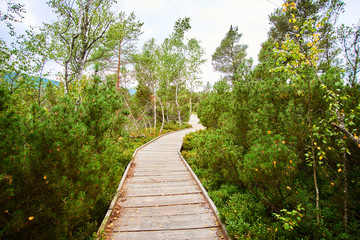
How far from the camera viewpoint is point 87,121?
3.24 meters

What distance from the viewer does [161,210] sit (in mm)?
3449

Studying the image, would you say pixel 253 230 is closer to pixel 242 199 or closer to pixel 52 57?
pixel 242 199

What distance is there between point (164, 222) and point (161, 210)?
42 centimetres

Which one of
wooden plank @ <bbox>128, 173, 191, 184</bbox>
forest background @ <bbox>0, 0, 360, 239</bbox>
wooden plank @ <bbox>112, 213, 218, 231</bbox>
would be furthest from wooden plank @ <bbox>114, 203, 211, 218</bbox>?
wooden plank @ <bbox>128, 173, 191, 184</bbox>

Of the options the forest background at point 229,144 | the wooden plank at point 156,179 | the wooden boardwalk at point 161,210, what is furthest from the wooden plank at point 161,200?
the wooden plank at point 156,179

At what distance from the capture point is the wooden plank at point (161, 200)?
370 centimetres

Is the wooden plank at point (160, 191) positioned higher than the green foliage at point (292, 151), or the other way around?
the green foliage at point (292, 151)

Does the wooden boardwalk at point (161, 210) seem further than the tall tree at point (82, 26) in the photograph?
No

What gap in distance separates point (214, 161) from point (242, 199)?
120cm

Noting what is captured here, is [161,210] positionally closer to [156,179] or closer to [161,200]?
[161,200]

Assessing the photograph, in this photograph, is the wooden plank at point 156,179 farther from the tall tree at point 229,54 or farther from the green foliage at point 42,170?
the tall tree at point 229,54

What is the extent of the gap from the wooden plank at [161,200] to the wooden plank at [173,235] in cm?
91

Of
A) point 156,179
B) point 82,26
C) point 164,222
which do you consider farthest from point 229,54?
point 164,222

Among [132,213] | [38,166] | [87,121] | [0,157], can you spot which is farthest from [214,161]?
[0,157]
